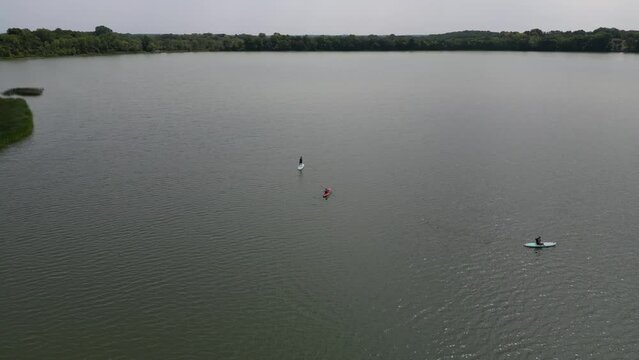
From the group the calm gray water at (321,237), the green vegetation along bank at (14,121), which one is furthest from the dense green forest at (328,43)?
the calm gray water at (321,237)

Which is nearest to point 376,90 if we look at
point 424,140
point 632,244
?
point 424,140

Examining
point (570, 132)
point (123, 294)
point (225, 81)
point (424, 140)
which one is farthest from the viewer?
point (225, 81)

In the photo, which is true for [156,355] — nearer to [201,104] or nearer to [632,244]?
[632,244]

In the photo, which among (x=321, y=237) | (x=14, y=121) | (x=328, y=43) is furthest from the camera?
(x=328, y=43)

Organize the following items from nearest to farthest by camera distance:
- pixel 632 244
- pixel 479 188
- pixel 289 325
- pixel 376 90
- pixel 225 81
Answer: pixel 289 325 → pixel 632 244 → pixel 479 188 → pixel 376 90 → pixel 225 81

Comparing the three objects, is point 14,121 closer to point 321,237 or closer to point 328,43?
point 321,237

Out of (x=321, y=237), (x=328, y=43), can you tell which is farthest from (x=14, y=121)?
(x=328, y=43)

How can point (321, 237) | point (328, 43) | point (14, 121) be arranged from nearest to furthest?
point (321, 237)
point (14, 121)
point (328, 43)
